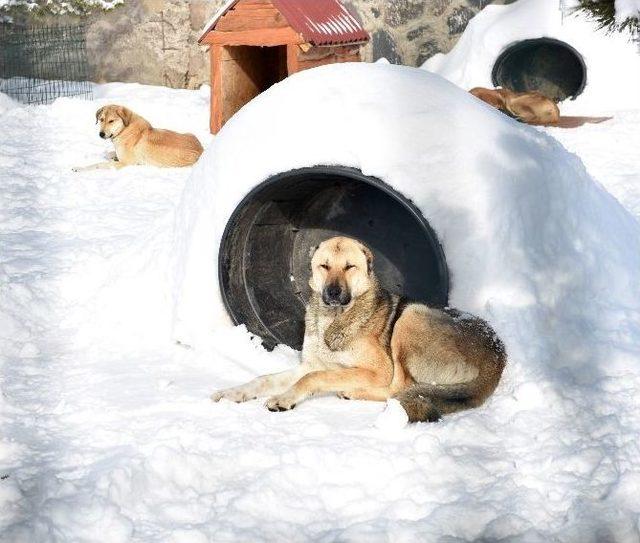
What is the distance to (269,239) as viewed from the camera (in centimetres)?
574

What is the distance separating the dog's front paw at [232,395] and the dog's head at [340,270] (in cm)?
60

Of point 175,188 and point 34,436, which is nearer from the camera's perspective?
point 34,436

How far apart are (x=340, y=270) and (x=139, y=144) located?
595 centimetres

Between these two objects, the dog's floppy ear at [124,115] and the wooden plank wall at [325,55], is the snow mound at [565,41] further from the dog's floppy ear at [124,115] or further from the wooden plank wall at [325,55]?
the dog's floppy ear at [124,115]

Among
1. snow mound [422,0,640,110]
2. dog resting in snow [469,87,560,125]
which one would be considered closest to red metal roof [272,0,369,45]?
dog resting in snow [469,87,560,125]

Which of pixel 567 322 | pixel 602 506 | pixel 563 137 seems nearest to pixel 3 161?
pixel 563 137

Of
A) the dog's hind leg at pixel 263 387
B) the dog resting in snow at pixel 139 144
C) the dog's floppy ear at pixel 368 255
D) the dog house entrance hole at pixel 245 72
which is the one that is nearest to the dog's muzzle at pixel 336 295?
the dog's floppy ear at pixel 368 255

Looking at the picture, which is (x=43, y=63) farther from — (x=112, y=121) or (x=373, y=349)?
(x=373, y=349)

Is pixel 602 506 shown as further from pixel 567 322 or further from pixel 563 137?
pixel 563 137

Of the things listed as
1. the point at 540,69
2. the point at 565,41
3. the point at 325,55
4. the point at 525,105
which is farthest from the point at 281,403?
the point at 540,69

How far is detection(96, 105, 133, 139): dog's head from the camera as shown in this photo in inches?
400

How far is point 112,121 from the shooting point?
33.4ft

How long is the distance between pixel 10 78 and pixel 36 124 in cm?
205

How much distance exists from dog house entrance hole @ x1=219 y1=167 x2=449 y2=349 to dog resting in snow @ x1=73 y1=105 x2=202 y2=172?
177 inches
